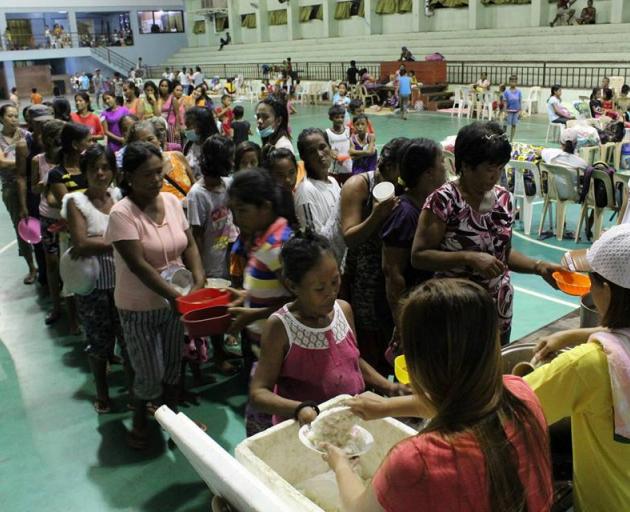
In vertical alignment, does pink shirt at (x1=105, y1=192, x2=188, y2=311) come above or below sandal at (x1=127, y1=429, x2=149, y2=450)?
above

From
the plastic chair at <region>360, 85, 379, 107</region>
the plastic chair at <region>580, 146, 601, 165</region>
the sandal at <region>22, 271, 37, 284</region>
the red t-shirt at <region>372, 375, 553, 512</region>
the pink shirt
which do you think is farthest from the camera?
the plastic chair at <region>360, 85, 379, 107</region>

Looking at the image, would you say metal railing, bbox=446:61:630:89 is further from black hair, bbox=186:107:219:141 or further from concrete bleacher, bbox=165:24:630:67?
black hair, bbox=186:107:219:141

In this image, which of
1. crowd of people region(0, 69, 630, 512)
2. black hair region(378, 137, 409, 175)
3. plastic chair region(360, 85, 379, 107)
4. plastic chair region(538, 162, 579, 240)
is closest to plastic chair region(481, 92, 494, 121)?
plastic chair region(360, 85, 379, 107)

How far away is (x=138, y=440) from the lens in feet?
11.6

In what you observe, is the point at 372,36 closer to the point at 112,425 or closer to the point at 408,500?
the point at 112,425

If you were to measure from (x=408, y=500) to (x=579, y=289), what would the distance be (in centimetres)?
167

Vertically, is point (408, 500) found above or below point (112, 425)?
above

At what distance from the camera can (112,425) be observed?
3.82 m

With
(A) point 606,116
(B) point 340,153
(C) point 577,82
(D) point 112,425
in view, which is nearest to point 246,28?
(C) point 577,82

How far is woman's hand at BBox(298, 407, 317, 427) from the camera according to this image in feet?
6.03

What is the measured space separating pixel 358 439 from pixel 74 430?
8.36ft

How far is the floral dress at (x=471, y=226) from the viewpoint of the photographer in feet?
8.55

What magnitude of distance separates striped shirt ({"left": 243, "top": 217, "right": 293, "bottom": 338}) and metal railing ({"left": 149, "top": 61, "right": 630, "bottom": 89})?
18.1 meters

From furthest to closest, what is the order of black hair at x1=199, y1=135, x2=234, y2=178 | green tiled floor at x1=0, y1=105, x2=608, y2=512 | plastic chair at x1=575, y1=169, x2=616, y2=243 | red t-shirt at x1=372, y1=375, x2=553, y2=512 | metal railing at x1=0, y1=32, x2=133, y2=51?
metal railing at x1=0, y1=32, x2=133, y2=51, plastic chair at x1=575, y1=169, x2=616, y2=243, black hair at x1=199, y1=135, x2=234, y2=178, green tiled floor at x1=0, y1=105, x2=608, y2=512, red t-shirt at x1=372, y1=375, x2=553, y2=512
